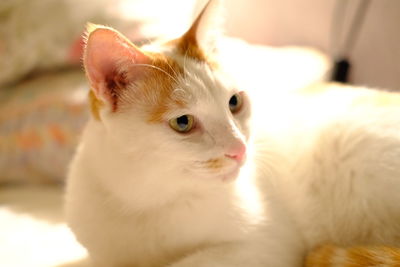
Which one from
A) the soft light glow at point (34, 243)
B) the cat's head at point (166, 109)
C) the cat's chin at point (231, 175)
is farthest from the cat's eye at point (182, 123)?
the soft light glow at point (34, 243)

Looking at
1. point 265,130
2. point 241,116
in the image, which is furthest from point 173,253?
point 265,130

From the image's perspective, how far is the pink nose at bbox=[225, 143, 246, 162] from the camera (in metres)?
0.77

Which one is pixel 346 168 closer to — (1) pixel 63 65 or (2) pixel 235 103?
(2) pixel 235 103

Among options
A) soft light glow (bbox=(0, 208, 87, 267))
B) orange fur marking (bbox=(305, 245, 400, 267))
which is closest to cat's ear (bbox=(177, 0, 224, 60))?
orange fur marking (bbox=(305, 245, 400, 267))

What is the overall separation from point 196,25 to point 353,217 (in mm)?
566

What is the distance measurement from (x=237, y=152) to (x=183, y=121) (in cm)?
12

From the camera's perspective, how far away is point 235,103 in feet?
2.86

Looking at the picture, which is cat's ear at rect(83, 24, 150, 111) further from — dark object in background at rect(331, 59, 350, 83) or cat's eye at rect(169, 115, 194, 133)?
dark object in background at rect(331, 59, 350, 83)

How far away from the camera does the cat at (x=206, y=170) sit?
0.78 m

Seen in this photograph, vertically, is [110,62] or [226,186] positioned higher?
[110,62]

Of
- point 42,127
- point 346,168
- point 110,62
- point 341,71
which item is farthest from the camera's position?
point 341,71

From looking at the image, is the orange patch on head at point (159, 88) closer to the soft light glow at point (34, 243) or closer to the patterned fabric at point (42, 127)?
the soft light glow at point (34, 243)

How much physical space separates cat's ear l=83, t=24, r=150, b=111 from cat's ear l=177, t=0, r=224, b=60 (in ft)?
0.36

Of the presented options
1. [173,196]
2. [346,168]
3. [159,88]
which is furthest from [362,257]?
[159,88]
